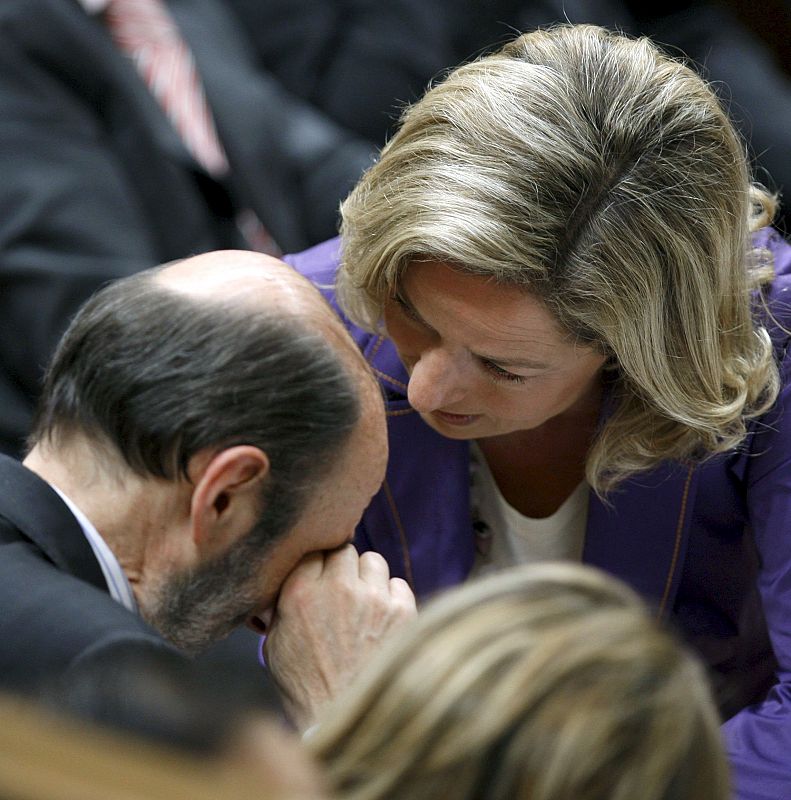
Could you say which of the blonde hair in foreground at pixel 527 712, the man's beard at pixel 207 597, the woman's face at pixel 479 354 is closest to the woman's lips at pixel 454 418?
the woman's face at pixel 479 354

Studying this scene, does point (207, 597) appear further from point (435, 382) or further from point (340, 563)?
point (435, 382)

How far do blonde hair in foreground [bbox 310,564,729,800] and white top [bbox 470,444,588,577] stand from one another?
3.24 feet

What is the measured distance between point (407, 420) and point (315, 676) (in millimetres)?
449

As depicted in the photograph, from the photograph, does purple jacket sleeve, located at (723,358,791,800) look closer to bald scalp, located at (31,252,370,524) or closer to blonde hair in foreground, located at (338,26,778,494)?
blonde hair in foreground, located at (338,26,778,494)

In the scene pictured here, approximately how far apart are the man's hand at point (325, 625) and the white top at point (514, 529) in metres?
0.37

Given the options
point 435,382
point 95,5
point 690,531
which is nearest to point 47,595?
point 435,382

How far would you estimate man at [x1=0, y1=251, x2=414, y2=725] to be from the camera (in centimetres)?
131

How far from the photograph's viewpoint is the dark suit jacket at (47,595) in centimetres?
113

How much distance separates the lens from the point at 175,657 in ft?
3.48

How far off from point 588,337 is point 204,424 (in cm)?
48

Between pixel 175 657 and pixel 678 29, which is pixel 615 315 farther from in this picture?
pixel 678 29

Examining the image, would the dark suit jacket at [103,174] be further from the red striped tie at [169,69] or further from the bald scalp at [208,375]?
the bald scalp at [208,375]

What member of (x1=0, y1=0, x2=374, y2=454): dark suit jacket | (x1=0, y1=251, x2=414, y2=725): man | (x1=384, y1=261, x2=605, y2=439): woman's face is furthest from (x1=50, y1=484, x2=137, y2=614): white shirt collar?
(x1=0, y1=0, x2=374, y2=454): dark suit jacket

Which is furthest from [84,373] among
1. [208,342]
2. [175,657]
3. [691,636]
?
[691,636]
